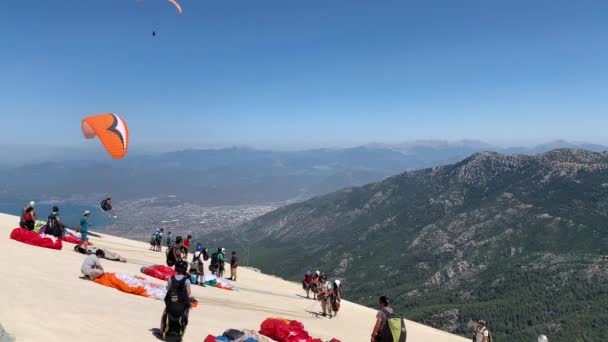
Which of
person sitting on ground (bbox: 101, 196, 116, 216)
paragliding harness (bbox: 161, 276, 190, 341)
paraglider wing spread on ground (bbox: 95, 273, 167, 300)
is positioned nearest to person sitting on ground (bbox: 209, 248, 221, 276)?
person sitting on ground (bbox: 101, 196, 116, 216)

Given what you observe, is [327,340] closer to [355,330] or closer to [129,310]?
[355,330]

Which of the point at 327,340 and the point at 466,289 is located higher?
the point at 327,340

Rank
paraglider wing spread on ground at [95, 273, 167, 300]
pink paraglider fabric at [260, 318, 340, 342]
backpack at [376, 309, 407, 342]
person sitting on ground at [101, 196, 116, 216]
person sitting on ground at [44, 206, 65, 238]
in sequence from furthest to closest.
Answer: person sitting on ground at [101, 196, 116, 216], person sitting on ground at [44, 206, 65, 238], paraglider wing spread on ground at [95, 273, 167, 300], pink paraglider fabric at [260, 318, 340, 342], backpack at [376, 309, 407, 342]

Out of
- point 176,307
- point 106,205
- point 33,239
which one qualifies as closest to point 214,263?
point 106,205

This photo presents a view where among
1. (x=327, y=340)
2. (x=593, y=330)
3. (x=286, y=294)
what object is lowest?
(x=593, y=330)

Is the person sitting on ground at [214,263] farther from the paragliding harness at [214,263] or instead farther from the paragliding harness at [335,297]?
the paragliding harness at [335,297]

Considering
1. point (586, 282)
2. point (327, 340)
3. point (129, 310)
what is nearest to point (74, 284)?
point (129, 310)

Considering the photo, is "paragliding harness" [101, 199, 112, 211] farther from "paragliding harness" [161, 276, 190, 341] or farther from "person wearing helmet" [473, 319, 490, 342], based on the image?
"person wearing helmet" [473, 319, 490, 342]

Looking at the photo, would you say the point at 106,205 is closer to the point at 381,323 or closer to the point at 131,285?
the point at 131,285
